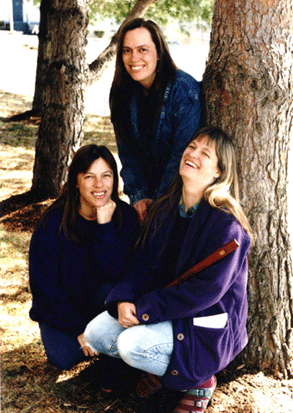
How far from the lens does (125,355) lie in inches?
89.4

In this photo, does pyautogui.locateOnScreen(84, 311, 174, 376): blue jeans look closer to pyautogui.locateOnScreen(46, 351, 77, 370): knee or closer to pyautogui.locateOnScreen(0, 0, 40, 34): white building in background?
pyautogui.locateOnScreen(46, 351, 77, 370): knee

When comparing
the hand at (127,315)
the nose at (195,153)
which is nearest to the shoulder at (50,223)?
the hand at (127,315)

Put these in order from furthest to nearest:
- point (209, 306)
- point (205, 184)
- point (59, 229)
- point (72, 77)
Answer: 1. point (72, 77)
2. point (59, 229)
3. point (205, 184)
4. point (209, 306)

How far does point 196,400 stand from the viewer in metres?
2.44

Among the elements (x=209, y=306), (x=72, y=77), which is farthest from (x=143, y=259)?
(x=72, y=77)

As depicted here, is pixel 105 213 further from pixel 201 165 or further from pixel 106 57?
pixel 106 57

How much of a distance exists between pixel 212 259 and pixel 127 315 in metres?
0.53

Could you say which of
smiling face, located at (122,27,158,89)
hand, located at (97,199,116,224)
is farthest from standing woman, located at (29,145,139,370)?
smiling face, located at (122,27,158,89)

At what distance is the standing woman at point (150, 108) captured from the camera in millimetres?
2682

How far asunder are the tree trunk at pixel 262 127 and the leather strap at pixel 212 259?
585 mm

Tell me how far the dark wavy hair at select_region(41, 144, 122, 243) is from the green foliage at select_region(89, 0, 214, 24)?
6.43m

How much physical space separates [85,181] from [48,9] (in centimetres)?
330

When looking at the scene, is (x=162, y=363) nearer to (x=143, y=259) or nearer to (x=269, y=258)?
(x=143, y=259)

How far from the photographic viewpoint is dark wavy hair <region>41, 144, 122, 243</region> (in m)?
2.68
